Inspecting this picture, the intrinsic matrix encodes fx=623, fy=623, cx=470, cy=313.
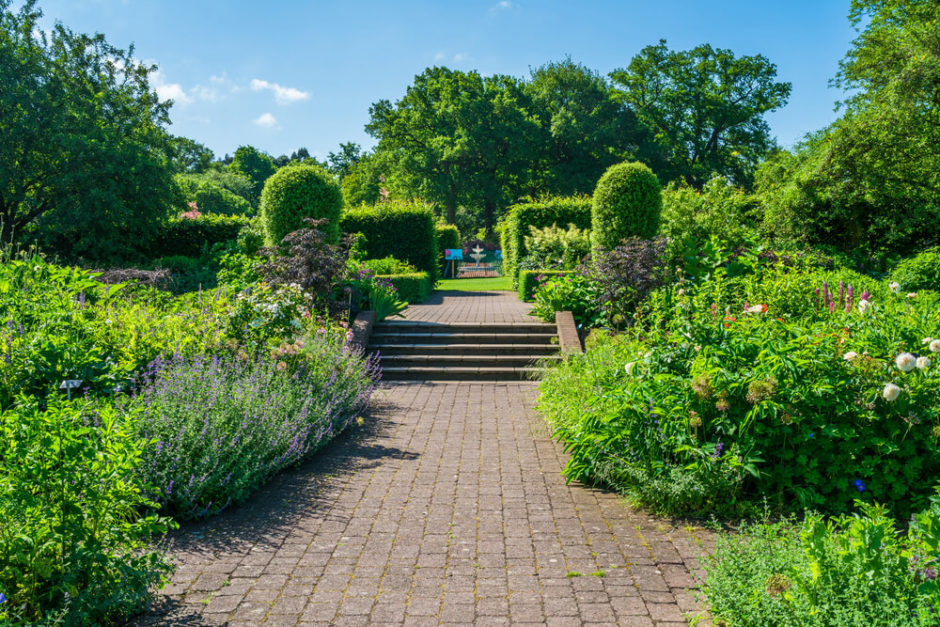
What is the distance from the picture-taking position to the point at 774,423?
14.3 ft

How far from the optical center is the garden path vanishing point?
3225 mm

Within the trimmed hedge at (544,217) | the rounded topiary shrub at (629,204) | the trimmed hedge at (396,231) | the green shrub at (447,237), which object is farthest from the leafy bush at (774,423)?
the green shrub at (447,237)

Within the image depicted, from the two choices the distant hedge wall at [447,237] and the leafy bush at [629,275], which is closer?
the leafy bush at [629,275]

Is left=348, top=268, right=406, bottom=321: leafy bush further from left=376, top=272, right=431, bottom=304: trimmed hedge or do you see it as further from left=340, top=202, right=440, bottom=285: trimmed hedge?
left=340, top=202, right=440, bottom=285: trimmed hedge

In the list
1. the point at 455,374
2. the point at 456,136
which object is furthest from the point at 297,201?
the point at 456,136

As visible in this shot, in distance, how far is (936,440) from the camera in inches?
167

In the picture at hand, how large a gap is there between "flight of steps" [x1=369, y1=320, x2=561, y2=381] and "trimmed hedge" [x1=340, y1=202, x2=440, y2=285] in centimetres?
1020

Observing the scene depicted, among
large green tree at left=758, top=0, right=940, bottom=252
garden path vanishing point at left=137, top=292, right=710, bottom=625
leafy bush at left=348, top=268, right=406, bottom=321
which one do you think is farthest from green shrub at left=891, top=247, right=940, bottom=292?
garden path vanishing point at left=137, top=292, right=710, bottom=625

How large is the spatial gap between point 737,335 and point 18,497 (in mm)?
4767

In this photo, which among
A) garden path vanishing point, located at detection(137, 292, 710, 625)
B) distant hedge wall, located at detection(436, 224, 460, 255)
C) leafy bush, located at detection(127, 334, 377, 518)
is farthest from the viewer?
distant hedge wall, located at detection(436, 224, 460, 255)

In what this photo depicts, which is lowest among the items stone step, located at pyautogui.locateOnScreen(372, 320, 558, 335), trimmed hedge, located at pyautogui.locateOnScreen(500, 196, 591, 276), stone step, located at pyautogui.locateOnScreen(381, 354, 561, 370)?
stone step, located at pyautogui.locateOnScreen(381, 354, 561, 370)

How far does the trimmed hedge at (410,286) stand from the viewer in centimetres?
1582

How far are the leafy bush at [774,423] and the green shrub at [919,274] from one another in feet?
35.0

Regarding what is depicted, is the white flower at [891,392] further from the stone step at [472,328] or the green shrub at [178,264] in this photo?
the green shrub at [178,264]
